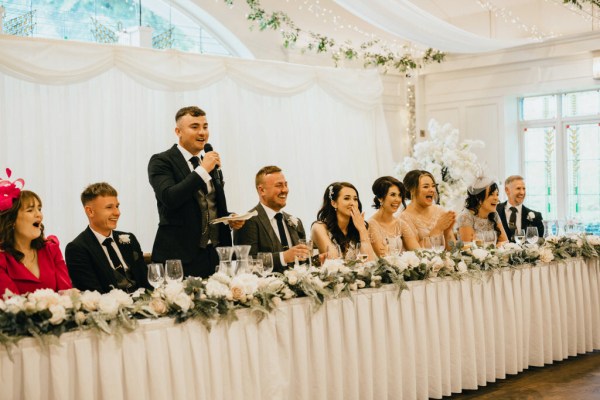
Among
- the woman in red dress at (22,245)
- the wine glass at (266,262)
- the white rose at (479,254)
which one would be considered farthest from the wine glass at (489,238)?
the woman in red dress at (22,245)

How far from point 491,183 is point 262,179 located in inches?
76.0

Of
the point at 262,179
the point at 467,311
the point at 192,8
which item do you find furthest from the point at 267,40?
the point at 467,311

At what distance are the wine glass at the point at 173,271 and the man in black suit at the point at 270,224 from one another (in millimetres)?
1241

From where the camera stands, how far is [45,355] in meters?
2.71

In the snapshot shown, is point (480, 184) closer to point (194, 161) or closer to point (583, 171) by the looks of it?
point (194, 161)

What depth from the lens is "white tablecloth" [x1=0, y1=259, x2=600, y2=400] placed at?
9.23 feet

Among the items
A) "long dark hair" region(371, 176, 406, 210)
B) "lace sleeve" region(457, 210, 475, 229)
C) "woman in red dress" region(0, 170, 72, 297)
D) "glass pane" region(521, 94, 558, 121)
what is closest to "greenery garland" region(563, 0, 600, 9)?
"glass pane" region(521, 94, 558, 121)

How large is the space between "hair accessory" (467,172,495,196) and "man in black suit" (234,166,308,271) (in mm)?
1649

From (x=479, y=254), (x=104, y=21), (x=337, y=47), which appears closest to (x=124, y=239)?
(x=479, y=254)

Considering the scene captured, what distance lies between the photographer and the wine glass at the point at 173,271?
3.13m

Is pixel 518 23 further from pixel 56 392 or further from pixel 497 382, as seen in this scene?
pixel 56 392

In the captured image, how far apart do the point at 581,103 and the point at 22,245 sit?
668 cm

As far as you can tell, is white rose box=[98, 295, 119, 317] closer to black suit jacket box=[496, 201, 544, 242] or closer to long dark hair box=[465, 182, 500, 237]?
long dark hair box=[465, 182, 500, 237]

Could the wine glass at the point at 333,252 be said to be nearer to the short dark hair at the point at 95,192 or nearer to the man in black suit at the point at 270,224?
the man in black suit at the point at 270,224
